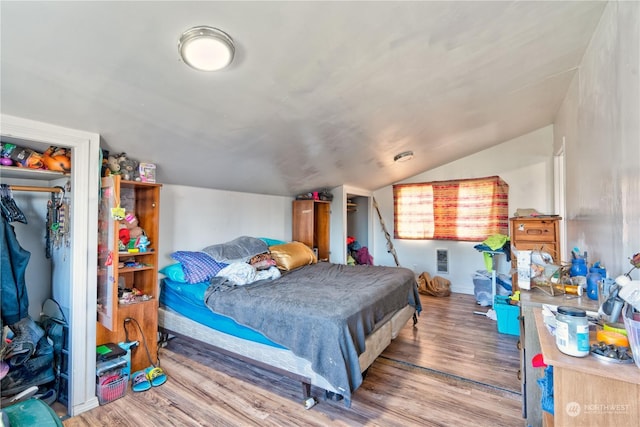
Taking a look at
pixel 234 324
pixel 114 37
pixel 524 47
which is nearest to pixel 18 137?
pixel 114 37

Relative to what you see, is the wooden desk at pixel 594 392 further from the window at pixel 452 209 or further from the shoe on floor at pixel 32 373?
the window at pixel 452 209

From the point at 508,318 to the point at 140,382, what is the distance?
138 inches

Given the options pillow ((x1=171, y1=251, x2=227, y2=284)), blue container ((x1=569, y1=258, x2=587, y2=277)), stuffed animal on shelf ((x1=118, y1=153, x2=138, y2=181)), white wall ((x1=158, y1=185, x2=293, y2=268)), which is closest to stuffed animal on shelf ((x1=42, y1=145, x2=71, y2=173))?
stuffed animal on shelf ((x1=118, y1=153, x2=138, y2=181))

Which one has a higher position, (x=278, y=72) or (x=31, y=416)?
(x=278, y=72)

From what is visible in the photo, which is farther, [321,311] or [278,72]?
[321,311]

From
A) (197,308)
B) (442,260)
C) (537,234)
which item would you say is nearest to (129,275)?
(197,308)

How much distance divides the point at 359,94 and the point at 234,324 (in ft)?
6.51

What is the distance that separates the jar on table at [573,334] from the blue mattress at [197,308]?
1.65 metres

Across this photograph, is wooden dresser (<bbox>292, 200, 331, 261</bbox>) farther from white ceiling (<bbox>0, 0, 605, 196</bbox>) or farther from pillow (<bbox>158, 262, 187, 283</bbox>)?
pillow (<bbox>158, 262, 187, 283</bbox>)

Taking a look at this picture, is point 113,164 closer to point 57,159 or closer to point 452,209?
point 57,159

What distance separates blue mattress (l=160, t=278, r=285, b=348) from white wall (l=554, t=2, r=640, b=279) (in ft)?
7.12

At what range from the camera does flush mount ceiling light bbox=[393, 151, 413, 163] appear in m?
3.72

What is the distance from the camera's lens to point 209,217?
135 inches

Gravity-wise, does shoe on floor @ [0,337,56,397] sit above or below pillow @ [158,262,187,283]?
below
